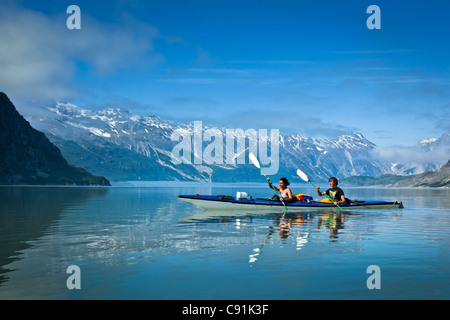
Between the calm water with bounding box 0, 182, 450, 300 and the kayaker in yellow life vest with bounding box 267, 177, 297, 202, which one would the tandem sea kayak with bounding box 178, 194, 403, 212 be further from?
the calm water with bounding box 0, 182, 450, 300

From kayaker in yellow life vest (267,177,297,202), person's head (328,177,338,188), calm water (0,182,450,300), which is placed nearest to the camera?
calm water (0,182,450,300)

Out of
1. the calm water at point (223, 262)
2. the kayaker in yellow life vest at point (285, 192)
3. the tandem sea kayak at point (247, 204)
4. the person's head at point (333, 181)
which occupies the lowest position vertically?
the calm water at point (223, 262)

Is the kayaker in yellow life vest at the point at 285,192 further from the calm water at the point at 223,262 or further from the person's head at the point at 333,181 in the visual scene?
the calm water at the point at 223,262

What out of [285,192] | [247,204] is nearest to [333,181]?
[285,192]

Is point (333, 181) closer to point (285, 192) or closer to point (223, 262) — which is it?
point (285, 192)

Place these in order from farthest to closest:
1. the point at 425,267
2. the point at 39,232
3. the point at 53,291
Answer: the point at 39,232 < the point at 425,267 < the point at 53,291

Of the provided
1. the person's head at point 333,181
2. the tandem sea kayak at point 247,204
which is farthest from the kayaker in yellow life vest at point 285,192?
the person's head at point 333,181

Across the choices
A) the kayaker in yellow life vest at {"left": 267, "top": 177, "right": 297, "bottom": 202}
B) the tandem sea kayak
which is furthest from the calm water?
the tandem sea kayak

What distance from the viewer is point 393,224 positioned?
1196 inches

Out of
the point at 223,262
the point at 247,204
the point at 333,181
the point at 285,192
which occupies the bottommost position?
the point at 223,262
